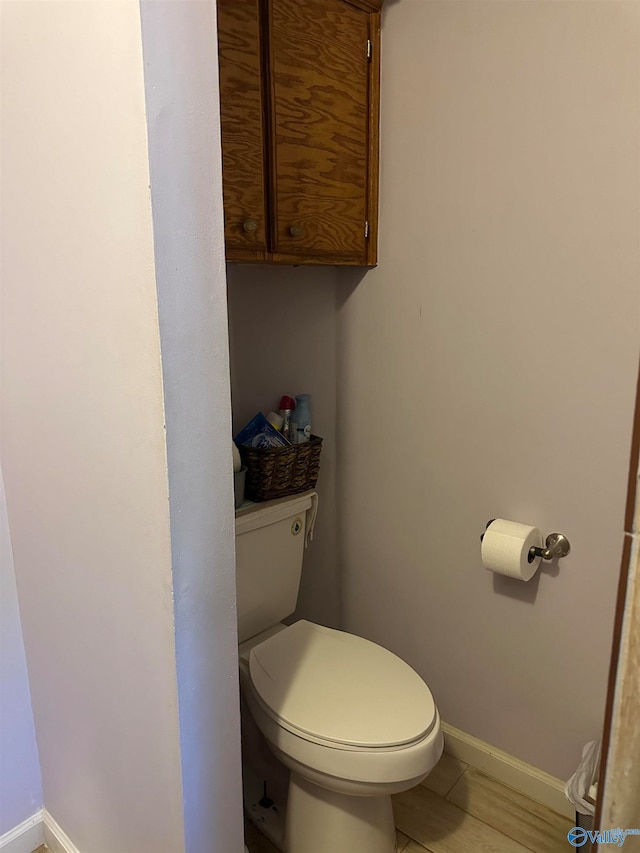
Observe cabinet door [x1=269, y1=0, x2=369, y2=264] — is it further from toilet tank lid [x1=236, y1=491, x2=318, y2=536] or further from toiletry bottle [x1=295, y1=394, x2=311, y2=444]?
toilet tank lid [x1=236, y1=491, x2=318, y2=536]

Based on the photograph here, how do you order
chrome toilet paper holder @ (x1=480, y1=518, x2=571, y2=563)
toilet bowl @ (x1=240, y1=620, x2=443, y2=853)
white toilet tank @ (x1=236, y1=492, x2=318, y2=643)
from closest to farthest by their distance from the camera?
1. toilet bowl @ (x1=240, y1=620, x2=443, y2=853)
2. chrome toilet paper holder @ (x1=480, y1=518, x2=571, y2=563)
3. white toilet tank @ (x1=236, y1=492, x2=318, y2=643)

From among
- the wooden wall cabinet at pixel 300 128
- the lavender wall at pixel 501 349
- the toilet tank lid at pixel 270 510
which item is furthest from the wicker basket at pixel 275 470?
the wooden wall cabinet at pixel 300 128

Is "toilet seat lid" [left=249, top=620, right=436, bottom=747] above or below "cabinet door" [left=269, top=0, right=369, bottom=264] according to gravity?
below

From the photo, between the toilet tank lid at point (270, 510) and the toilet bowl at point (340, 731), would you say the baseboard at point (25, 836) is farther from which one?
the toilet tank lid at point (270, 510)

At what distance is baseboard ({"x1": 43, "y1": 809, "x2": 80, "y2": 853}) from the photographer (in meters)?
1.45

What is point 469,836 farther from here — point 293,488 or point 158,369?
point 158,369

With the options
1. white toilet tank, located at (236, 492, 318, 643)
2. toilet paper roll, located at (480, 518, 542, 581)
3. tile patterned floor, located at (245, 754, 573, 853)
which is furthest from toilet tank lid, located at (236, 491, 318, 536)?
tile patterned floor, located at (245, 754, 573, 853)

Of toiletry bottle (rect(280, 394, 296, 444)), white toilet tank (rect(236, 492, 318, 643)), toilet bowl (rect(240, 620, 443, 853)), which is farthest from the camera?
toiletry bottle (rect(280, 394, 296, 444))

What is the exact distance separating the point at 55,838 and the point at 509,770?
1.20 m

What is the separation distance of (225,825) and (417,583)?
34.5 inches

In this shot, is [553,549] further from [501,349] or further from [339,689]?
[339,689]

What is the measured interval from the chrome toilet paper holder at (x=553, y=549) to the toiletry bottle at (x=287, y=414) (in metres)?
0.72

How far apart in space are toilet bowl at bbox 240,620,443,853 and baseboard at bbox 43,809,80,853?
517 mm

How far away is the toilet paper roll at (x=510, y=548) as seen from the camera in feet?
4.89
